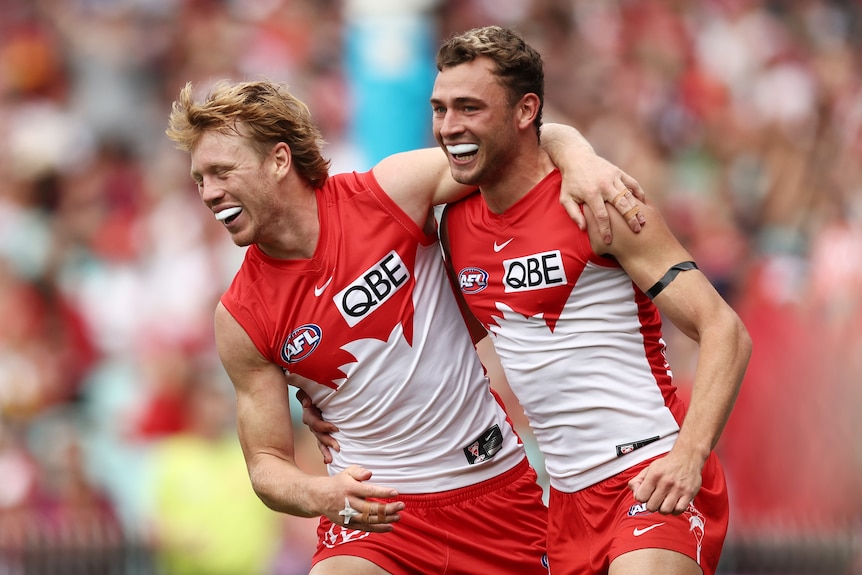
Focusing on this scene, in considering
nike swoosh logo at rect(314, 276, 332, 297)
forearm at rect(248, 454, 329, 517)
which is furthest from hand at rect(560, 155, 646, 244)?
forearm at rect(248, 454, 329, 517)

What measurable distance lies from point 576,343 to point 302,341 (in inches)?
42.3

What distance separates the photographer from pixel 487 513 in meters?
5.64

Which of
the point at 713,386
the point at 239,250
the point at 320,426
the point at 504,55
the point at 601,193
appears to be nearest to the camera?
the point at 713,386

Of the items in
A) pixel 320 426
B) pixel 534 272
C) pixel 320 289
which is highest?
pixel 320 289

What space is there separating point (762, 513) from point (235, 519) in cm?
334

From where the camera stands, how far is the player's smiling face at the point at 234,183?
5.33 metres

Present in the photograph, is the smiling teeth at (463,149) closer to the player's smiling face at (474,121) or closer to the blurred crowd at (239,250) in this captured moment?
the player's smiling face at (474,121)

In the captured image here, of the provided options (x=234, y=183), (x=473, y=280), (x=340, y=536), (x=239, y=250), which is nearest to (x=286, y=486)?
(x=340, y=536)

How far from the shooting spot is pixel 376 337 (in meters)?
5.50

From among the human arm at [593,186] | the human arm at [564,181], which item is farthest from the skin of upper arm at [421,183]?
the human arm at [593,186]

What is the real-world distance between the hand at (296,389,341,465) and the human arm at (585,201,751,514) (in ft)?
4.64

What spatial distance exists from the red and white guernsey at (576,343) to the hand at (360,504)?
31.1 inches

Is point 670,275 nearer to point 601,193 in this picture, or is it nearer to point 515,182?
point 601,193

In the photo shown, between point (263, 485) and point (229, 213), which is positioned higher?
point (229, 213)
